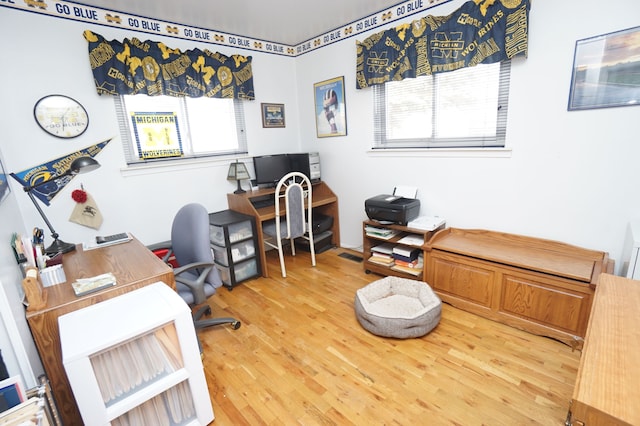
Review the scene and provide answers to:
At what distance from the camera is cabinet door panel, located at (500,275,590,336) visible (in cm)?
189

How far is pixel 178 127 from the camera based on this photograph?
9.94 feet

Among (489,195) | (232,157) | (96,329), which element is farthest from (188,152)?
(489,195)

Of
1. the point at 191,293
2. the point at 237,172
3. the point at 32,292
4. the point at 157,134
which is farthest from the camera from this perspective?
the point at 237,172

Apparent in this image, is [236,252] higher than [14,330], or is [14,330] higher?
[14,330]

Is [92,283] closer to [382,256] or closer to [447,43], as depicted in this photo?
[382,256]

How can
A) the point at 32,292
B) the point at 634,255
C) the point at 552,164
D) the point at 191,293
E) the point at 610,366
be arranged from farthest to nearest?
the point at 552,164 → the point at 191,293 → the point at 634,255 → the point at 32,292 → the point at 610,366

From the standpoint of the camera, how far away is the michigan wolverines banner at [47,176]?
90.0 inches

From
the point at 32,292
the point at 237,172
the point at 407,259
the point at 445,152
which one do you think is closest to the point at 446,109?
the point at 445,152

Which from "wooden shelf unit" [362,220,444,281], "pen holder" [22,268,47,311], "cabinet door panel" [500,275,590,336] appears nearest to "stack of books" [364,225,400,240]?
"wooden shelf unit" [362,220,444,281]

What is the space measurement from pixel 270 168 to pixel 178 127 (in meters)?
1.04

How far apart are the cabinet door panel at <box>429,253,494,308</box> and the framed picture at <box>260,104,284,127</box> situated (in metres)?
2.46

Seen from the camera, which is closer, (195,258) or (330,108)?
(195,258)

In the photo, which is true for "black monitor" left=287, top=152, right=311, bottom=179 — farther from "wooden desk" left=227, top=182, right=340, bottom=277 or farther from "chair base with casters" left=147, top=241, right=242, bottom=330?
"chair base with casters" left=147, top=241, right=242, bottom=330

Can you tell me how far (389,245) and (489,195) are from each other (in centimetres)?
102
